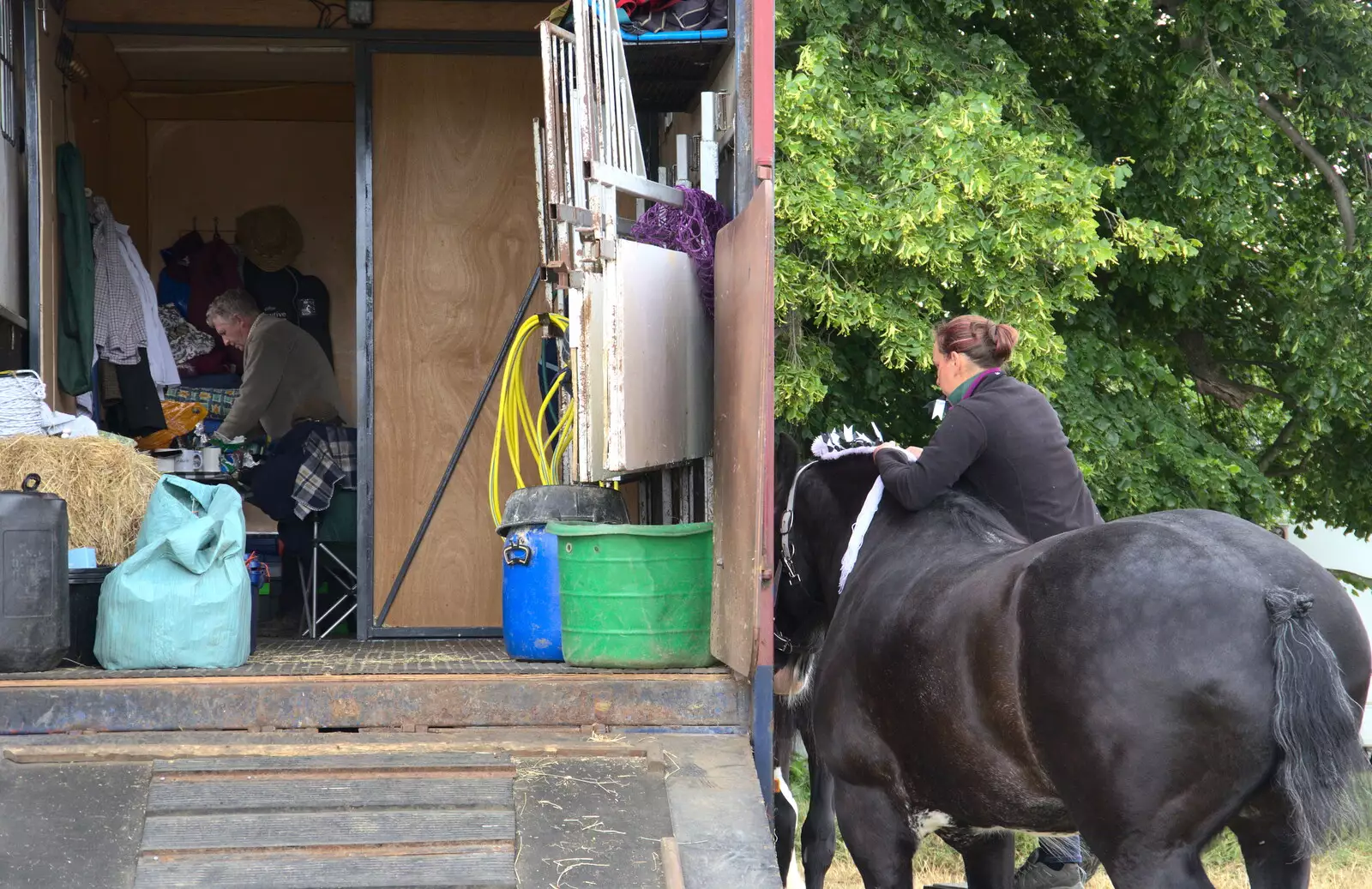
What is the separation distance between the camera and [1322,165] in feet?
28.8

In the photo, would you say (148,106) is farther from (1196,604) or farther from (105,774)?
(1196,604)

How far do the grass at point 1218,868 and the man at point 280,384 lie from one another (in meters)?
3.11

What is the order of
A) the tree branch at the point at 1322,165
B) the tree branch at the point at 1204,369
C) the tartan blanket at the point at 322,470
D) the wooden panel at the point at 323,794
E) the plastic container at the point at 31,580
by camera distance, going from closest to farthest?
the wooden panel at the point at 323,794 < the plastic container at the point at 31,580 < the tartan blanket at the point at 322,470 < the tree branch at the point at 1322,165 < the tree branch at the point at 1204,369

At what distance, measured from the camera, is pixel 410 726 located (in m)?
3.75

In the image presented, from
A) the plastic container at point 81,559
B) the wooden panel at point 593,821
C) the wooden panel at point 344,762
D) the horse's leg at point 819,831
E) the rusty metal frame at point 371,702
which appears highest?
the plastic container at point 81,559

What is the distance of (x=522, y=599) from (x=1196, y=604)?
2.19 m

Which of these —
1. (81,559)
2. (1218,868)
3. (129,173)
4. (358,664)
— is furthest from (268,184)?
(1218,868)

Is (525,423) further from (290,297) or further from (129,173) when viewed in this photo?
(129,173)

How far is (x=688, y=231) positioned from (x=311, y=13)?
219 cm

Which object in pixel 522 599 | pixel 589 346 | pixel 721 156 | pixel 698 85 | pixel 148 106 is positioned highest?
pixel 148 106

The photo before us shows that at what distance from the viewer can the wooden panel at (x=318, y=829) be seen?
10.5 feet

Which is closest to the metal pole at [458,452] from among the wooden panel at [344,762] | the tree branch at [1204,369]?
the wooden panel at [344,762]

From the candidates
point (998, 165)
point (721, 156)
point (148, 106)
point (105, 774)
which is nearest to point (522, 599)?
point (105, 774)

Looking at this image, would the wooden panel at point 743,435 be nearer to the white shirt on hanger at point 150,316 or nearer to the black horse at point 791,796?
the black horse at point 791,796
